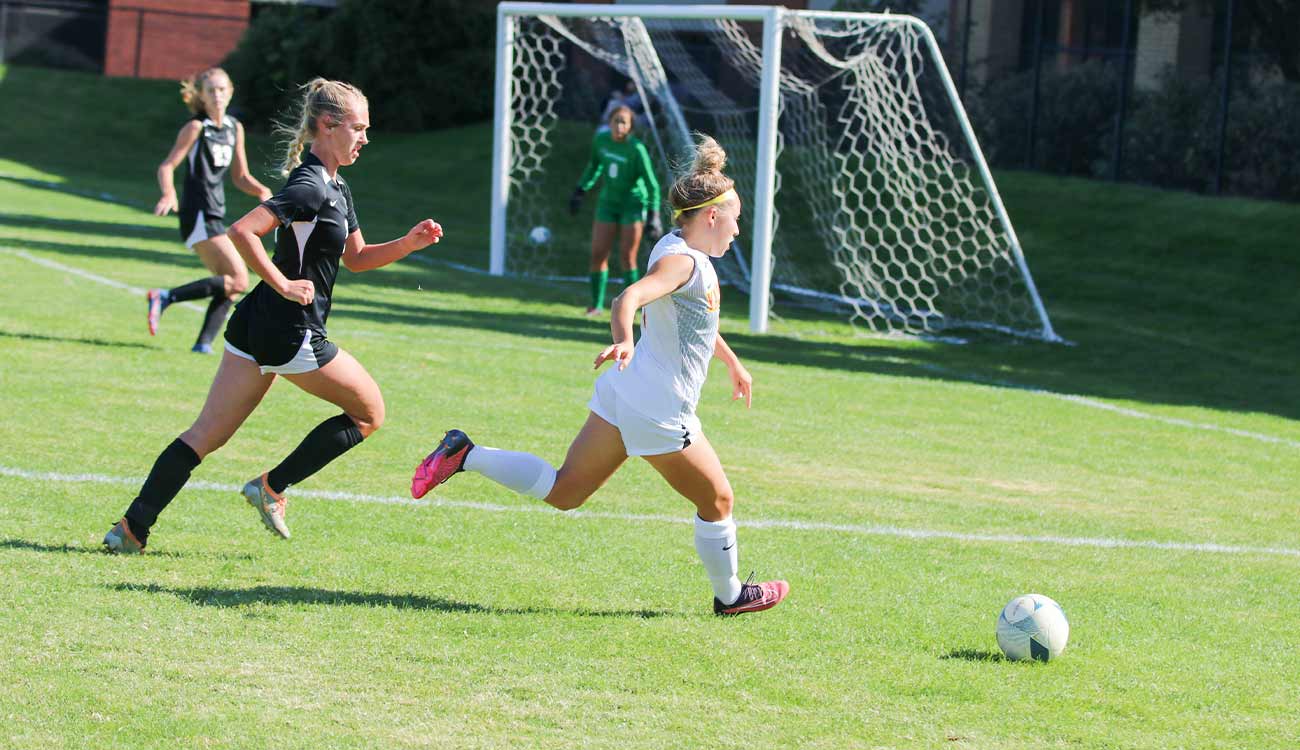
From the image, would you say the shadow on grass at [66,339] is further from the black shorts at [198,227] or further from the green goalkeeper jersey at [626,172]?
the green goalkeeper jersey at [626,172]

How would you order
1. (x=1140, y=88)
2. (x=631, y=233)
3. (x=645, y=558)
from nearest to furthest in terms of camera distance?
1. (x=645, y=558)
2. (x=631, y=233)
3. (x=1140, y=88)

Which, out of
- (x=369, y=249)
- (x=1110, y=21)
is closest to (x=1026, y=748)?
(x=369, y=249)

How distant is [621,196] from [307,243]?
10272mm

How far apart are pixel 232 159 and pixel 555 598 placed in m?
6.27

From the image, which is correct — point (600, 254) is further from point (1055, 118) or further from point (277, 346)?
point (1055, 118)

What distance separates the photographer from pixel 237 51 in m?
39.5

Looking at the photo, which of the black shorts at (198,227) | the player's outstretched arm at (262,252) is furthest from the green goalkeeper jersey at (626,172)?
the player's outstretched arm at (262,252)

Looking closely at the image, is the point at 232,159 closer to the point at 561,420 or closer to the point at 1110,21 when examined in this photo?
the point at 561,420

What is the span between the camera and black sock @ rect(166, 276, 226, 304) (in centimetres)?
1135

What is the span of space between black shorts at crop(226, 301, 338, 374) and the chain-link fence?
1894 centimetres

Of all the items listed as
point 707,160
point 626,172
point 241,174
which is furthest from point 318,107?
point 626,172

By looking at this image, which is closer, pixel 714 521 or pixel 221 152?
pixel 714 521

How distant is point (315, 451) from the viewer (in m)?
6.41

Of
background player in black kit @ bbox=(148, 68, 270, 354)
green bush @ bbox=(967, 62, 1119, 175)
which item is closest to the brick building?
green bush @ bbox=(967, 62, 1119, 175)
